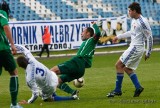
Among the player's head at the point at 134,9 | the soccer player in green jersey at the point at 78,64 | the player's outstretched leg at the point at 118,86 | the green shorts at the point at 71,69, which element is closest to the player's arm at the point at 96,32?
the soccer player in green jersey at the point at 78,64

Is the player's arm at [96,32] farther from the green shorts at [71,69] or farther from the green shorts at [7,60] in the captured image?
the green shorts at [7,60]

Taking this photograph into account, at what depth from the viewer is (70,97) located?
14.4m

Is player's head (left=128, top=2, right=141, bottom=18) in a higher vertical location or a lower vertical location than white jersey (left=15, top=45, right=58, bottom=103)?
higher

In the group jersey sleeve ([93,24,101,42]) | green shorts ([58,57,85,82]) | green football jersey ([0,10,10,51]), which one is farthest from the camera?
jersey sleeve ([93,24,101,42])

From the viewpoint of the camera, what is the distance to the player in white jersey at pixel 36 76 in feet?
43.5

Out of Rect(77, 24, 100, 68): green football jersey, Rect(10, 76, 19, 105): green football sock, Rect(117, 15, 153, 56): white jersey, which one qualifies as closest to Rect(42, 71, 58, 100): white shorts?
Rect(77, 24, 100, 68): green football jersey

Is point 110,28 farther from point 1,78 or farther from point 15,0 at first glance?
point 1,78

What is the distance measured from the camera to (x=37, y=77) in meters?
13.4

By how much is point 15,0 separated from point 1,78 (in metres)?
21.7

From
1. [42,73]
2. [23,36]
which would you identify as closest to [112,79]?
[42,73]

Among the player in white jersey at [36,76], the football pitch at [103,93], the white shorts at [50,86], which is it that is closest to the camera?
the football pitch at [103,93]

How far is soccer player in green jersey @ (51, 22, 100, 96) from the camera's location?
47.1 ft

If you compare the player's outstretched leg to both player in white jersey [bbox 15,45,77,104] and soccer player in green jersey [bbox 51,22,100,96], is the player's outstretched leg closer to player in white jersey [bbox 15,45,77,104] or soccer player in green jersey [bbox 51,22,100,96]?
soccer player in green jersey [bbox 51,22,100,96]

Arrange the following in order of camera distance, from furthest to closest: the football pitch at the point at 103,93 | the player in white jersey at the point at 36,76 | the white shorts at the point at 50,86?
the white shorts at the point at 50,86 < the player in white jersey at the point at 36,76 < the football pitch at the point at 103,93
